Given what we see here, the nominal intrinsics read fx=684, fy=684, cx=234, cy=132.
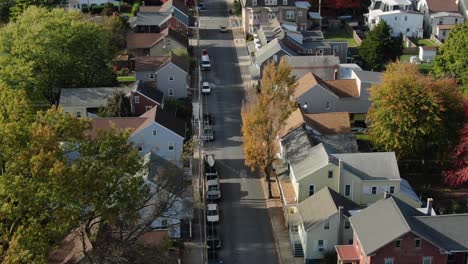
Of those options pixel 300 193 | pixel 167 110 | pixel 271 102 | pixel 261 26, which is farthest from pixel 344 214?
pixel 261 26

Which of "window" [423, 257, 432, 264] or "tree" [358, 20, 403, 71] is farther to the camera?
"tree" [358, 20, 403, 71]

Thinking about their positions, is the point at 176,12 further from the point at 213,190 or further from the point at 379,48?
the point at 213,190

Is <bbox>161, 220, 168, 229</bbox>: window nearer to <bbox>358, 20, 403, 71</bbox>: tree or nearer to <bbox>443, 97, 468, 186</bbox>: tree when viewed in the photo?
<bbox>443, 97, 468, 186</bbox>: tree

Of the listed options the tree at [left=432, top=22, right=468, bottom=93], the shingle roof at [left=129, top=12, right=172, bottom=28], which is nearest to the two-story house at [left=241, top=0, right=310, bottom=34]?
the shingle roof at [left=129, top=12, right=172, bottom=28]

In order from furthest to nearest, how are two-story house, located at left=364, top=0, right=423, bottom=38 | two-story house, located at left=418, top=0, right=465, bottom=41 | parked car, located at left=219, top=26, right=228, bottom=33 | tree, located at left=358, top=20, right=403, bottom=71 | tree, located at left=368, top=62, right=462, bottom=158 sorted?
parked car, located at left=219, top=26, right=228, bottom=33 → two-story house, located at left=364, top=0, right=423, bottom=38 → two-story house, located at left=418, top=0, right=465, bottom=41 → tree, located at left=358, top=20, right=403, bottom=71 → tree, located at left=368, top=62, right=462, bottom=158

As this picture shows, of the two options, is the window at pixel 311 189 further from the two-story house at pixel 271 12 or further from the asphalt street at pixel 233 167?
the two-story house at pixel 271 12

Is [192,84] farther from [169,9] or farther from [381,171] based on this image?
[381,171]

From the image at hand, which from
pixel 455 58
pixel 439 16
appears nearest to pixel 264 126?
pixel 455 58
